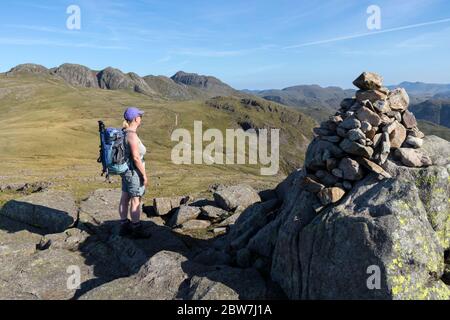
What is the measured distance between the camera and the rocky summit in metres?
11.0

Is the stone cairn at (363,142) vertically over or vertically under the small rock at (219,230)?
over

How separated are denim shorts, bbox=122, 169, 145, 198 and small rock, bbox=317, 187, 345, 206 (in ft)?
25.8

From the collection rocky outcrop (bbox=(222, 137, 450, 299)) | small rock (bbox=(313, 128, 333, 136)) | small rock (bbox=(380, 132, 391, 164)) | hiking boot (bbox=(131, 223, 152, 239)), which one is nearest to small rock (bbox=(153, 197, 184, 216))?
hiking boot (bbox=(131, 223, 152, 239))

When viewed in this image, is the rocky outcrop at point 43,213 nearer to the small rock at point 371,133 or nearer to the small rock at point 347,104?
A: the small rock at point 347,104

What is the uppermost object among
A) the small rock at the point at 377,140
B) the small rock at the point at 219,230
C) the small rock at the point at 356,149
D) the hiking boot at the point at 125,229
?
the small rock at the point at 377,140

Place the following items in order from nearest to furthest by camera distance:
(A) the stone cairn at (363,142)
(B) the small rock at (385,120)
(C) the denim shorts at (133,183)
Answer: (A) the stone cairn at (363,142) < (B) the small rock at (385,120) < (C) the denim shorts at (133,183)

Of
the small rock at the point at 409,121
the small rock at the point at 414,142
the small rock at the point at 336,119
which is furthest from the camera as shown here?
the small rock at the point at 336,119

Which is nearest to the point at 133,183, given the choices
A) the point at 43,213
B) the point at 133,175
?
the point at 133,175

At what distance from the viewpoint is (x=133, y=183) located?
56.4 ft

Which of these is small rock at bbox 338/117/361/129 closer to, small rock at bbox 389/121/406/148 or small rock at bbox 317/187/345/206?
small rock at bbox 389/121/406/148

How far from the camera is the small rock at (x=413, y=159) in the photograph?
520 inches

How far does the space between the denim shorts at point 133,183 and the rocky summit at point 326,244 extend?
2192mm

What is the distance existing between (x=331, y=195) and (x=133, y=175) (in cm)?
835

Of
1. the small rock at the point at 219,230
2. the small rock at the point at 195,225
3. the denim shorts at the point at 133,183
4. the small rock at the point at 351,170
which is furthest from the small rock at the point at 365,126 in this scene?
the small rock at the point at 195,225
